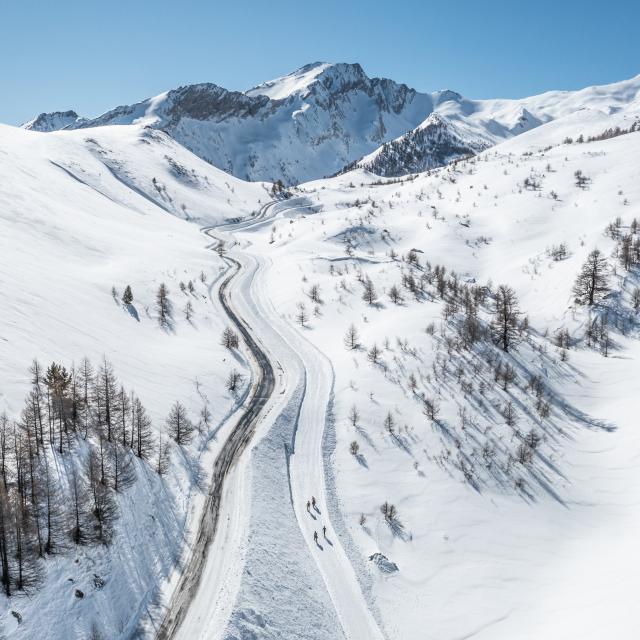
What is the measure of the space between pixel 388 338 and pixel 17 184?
7822cm

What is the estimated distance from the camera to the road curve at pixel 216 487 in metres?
21.7

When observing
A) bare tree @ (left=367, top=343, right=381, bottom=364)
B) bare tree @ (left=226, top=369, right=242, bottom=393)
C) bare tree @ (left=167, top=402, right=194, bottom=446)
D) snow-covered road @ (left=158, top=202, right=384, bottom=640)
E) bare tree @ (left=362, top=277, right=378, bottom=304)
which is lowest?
snow-covered road @ (left=158, top=202, right=384, bottom=640)

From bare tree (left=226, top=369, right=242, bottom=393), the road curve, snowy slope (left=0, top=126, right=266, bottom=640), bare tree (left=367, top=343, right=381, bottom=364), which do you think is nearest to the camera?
snowy slope (left=0, top=126, right=266, bottom=640)

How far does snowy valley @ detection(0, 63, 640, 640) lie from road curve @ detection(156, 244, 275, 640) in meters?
0.15

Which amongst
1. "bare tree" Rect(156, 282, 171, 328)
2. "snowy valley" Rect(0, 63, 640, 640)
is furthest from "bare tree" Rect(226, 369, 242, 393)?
"bare tree" Rect(156, 282, 171, 328)

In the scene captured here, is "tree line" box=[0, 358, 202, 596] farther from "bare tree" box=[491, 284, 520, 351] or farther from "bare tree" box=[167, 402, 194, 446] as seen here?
"bare tree" box=[491, 284, 520, 351]

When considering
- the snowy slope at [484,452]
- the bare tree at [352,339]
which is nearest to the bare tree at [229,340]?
the snowy slope at [484,452]

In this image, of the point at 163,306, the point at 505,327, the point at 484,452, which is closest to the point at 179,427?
the point at 484,452

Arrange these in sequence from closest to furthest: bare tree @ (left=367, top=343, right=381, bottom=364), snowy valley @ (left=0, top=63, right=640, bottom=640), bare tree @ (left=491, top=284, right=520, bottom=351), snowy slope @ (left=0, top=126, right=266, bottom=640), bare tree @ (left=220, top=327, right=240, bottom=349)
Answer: snowy slope @ (left=0, top=126, right=266, bottom=640)
snowy valley @ (left=0, top=63, right=640, bottom=640)
bare tree @ (left=367, top=343, right=381, bottom=364)
bare tree @ (left=491, top=284, right=520, bottom=351)
bare tree @ (left=220, top=327, right=240, bottom=349)

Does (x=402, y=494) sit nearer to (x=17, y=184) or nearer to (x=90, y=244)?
(x=90, y=244)

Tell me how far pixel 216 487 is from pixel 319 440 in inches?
381

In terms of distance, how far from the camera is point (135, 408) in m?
31.7

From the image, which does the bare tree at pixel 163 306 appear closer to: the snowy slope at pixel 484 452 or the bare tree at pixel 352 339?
the snowy slope at pixel 484 452

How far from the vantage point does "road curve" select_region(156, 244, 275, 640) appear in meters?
21.7
